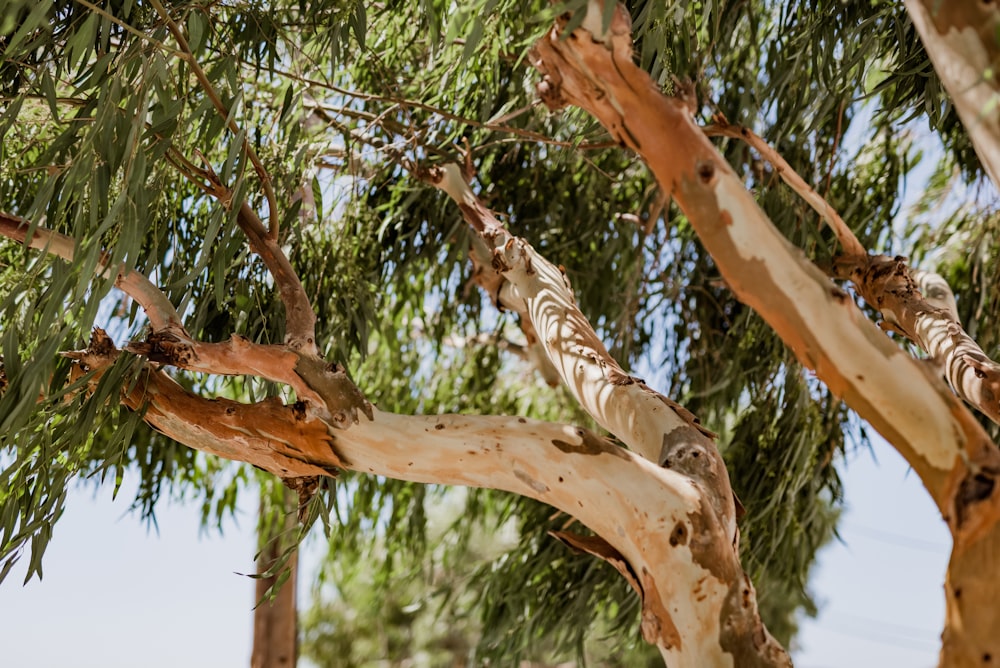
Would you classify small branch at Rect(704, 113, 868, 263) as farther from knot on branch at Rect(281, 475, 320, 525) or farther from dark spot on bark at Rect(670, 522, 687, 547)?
knot on branch at Rect(281, 475, 320, 525)

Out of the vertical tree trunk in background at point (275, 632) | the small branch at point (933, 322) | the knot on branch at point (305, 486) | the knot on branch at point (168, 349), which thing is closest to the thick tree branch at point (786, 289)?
the small branch at point (933, 322)

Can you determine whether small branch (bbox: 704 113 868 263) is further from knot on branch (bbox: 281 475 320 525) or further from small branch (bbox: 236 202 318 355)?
knot on branch (bbox: 281 475 320 525)

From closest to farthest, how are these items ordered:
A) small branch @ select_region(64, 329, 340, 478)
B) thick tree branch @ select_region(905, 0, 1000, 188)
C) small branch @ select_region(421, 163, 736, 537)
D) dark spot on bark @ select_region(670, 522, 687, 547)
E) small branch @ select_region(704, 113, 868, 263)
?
thick tree branch @ select_region(905, 0, 1000, 188) < dark spot on bark @ select_region(670, 522, 687, 547) < small branch @ select_region(421, 163, 736, 537) < small branch @ select_region(64, 329, 340, 478) < small branch @ select_region(704, 113, 868, 263)

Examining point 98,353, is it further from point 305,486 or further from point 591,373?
point 591,373

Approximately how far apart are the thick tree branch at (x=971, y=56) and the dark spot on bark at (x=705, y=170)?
240mm

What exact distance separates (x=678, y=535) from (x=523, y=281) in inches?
27.8

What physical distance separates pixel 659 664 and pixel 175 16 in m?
5.61

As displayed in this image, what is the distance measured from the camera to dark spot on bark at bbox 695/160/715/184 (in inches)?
42.1

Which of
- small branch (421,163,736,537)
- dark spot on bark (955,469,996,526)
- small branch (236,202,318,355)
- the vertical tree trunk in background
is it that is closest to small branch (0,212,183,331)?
small branch (236,202,318,355)

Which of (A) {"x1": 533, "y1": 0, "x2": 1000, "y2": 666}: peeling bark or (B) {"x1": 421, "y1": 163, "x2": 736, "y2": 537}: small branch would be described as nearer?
(A) {"x1": 533, "y1": 0, "x2": 1000, "y2": 666}: peeling bark

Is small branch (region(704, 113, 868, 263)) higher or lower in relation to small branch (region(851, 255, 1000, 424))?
higher

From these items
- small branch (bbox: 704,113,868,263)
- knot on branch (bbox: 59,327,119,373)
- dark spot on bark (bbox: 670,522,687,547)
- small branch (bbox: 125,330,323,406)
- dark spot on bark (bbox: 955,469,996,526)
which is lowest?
dark spot on bark (bbox: 955,469,996,526)

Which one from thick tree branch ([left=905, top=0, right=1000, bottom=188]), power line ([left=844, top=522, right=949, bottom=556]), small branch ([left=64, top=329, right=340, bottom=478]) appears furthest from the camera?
power line ([left=844, top=522, right=949, bottom=556])

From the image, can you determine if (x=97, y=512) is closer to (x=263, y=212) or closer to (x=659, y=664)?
(x=263, y=212)
